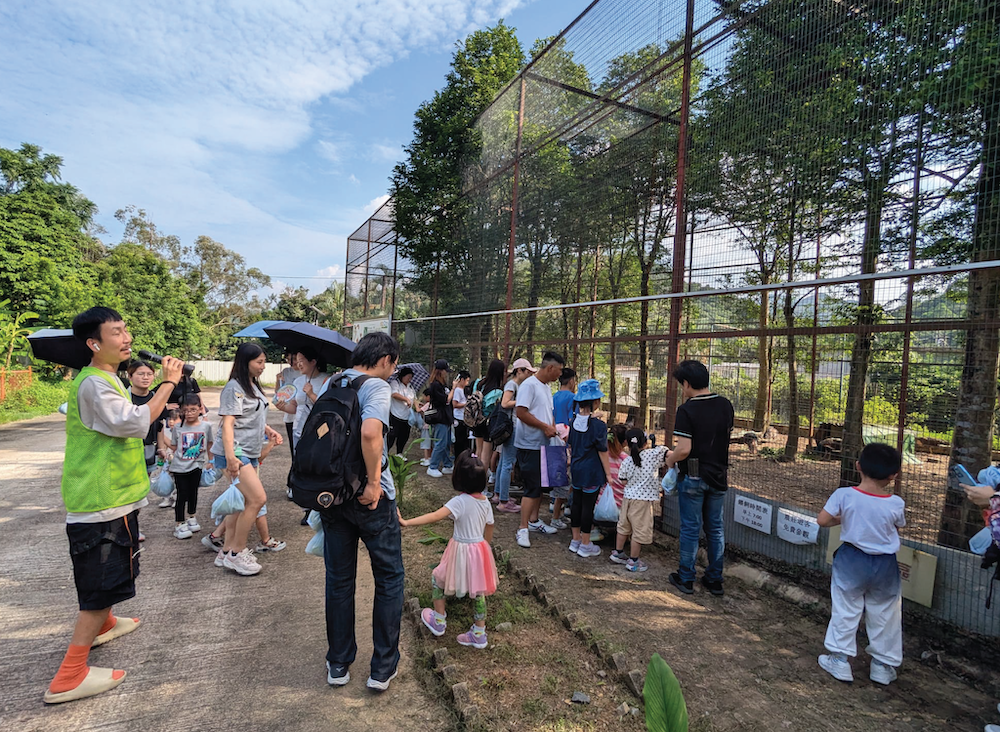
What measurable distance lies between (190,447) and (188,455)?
71 millimetres

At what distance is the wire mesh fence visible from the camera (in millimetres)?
3096

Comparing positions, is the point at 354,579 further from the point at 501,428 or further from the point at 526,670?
the point at 501,428

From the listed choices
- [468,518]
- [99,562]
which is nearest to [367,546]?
[468,518]

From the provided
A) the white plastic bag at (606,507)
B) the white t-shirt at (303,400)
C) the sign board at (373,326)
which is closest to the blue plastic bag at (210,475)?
the white t-shirt at (303,400)

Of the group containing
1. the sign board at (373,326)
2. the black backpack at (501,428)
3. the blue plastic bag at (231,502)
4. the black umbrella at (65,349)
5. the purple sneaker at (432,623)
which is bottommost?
the purple sneaker at (432,623)

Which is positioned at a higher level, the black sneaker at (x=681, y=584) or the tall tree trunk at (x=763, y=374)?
the tall tree trunk at (x=763, y=374)

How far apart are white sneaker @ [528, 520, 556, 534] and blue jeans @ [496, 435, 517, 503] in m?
0.63

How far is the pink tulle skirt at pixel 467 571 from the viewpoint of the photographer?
275 cm

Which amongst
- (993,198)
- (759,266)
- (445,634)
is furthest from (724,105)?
(445,634)

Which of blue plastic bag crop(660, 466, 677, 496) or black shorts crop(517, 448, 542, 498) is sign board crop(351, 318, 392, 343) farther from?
blue plastic bag crop(660, 466, 677, 496)

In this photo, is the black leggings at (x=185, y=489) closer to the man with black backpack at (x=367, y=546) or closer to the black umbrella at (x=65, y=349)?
the black umbrella at (x=65, y=349)

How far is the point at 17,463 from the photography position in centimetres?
677

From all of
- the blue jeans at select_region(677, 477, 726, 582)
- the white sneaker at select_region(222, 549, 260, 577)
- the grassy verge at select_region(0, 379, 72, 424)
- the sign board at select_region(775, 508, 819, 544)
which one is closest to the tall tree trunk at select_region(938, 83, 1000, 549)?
the sign board at select_region(775, 508, 819, 544)

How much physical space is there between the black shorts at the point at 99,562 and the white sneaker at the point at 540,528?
10.4 ft
